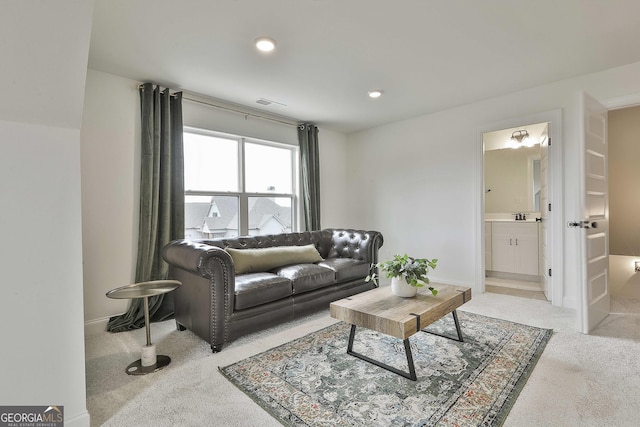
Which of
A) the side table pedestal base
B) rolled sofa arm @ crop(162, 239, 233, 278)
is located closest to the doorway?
rolled sofa arm @ crop(162, 239, 233, 278)

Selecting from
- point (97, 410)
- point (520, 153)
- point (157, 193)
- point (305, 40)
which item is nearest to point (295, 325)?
point (97, 410)

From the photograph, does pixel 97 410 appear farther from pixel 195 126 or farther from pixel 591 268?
pixel 591 268

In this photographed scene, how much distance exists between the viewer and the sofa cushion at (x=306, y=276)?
115 inches

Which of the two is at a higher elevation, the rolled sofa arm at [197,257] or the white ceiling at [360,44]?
the white ceiling at [360,44]

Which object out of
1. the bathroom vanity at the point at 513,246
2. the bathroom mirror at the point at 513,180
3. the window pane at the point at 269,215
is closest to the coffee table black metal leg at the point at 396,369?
the window pane at the point at 269,215

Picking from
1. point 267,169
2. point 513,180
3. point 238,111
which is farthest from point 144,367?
point 513,180

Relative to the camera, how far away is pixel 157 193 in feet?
10.3

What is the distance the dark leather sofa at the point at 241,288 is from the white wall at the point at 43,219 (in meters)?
0.92

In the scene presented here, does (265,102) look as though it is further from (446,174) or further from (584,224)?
(584,224)

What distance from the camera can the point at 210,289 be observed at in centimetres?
238

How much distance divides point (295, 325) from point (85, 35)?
2529 mm

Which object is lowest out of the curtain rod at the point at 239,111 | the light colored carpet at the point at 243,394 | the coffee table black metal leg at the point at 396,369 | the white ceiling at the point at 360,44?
the light colored carpet at the point at 243,394

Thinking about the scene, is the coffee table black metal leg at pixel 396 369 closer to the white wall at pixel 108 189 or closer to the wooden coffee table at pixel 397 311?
the wooden coffee table at pixel 397 311

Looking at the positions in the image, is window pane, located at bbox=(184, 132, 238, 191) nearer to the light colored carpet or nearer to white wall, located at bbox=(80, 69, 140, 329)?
white wall, located at bbox=(80, 69, 140, 329)
